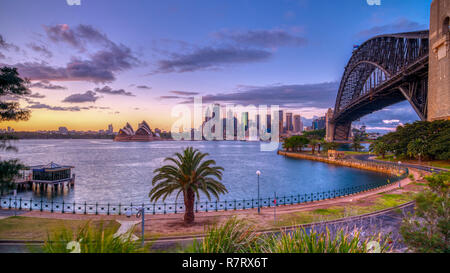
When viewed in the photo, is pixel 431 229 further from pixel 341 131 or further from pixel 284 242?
pixel 341 131

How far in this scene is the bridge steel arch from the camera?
235ft

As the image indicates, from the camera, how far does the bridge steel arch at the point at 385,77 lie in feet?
235

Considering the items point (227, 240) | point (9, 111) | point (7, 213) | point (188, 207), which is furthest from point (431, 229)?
point (7, 213)

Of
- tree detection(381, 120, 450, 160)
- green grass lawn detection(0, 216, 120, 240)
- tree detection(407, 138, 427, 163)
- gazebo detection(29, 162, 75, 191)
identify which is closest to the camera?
green grass lawn detection(0, 216, 120, 240)

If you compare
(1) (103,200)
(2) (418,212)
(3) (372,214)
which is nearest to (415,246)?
(2) (418,212)

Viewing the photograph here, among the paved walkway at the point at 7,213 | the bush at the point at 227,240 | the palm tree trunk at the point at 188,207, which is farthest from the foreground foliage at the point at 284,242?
the paved walkway at the point at 7,213

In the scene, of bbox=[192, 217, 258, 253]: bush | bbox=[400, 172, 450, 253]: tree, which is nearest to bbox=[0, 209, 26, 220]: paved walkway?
bbox=[192, 217, 258, 253]: bush

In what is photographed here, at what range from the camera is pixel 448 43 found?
176ft

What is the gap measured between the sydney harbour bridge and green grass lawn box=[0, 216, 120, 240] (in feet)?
226

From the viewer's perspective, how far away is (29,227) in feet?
61.2

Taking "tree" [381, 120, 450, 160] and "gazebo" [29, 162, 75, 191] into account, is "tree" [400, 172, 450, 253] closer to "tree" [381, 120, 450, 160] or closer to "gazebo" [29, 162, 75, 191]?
"gazebo" [29, 162, 75, 191]

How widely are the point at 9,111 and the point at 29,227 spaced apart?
872cm
